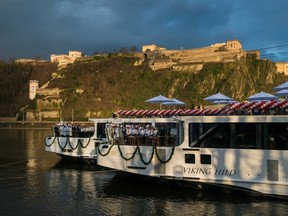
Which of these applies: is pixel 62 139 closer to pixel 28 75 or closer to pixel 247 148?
pixel 247 148

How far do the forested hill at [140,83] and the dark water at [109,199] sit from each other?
102 m

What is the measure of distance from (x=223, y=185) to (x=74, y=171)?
12.2m

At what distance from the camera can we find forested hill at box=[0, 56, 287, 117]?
128 metres

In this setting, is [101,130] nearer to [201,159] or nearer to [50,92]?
[201,159]

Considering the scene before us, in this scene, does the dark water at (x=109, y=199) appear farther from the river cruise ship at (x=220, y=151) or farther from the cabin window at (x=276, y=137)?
the cabin window at (x=276, y=137)

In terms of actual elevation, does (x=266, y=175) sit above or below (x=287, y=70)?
below

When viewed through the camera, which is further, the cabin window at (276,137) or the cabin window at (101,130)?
the cabin window at (101,130)

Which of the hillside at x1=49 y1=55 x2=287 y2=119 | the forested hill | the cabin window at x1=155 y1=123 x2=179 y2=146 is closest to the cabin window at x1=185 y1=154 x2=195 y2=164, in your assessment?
the cabin window at x1=155 y1=123 x2=179 y2=146

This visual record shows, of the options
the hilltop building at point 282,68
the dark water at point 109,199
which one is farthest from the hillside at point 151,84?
the dark water at point 109,199

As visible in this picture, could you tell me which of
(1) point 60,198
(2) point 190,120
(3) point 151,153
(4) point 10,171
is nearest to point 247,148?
(2) point 190,120

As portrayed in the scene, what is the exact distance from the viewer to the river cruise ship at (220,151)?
1598 centimetres

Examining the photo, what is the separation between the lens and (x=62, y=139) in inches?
1146

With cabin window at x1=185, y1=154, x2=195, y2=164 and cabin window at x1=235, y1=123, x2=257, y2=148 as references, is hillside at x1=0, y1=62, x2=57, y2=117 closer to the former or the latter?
cabin window at x1=185, y1=154, x2=195, y2=164

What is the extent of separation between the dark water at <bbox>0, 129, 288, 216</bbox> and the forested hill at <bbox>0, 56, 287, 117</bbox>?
335ft
